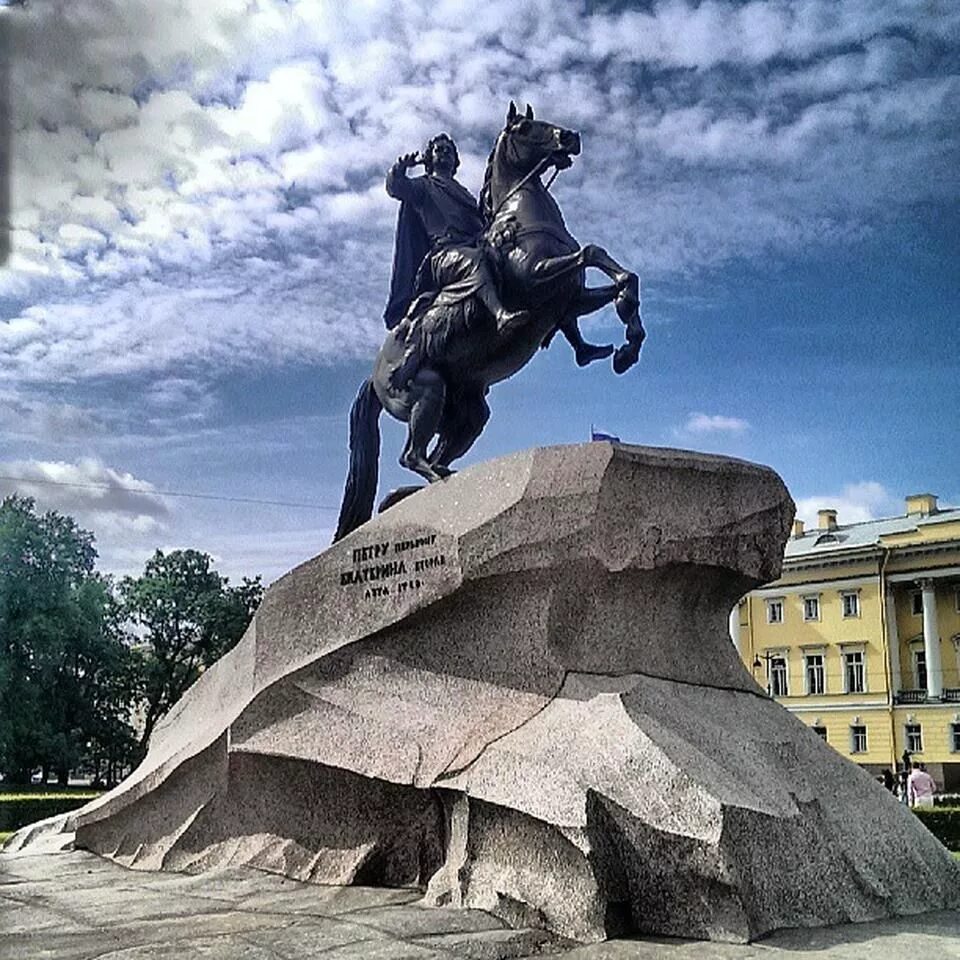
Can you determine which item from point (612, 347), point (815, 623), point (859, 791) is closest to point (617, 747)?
point (859, 791)

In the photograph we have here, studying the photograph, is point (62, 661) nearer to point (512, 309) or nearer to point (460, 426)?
point (460, 426)

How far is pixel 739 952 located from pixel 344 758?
285 cm

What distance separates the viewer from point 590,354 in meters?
9.55

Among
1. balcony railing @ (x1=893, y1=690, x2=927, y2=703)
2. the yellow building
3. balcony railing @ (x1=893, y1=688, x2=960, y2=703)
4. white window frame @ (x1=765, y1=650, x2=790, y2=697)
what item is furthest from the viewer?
white window frame @ (x1=765, y1=650, x2=790, y2=697)

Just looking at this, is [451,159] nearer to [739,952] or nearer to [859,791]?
[859,791]

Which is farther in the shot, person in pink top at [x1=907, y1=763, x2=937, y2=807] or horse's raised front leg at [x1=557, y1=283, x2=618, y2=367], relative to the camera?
person in pink top at [x1=907, y1=763, x2=937, y2=807]

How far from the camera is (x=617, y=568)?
7020 millimetres

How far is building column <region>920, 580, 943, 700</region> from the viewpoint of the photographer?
46.5 m

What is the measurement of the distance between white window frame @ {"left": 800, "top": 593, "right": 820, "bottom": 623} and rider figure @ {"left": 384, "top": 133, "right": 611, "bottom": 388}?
134 ft

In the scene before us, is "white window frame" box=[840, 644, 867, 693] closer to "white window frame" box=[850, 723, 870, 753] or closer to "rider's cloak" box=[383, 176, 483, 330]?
"white window frame" box=[850, 723, 870, 753]

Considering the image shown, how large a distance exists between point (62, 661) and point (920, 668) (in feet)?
107

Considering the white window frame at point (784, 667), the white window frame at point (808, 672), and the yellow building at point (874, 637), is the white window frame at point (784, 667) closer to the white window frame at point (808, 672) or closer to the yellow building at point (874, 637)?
Result: the yellow building at point (874, 637)

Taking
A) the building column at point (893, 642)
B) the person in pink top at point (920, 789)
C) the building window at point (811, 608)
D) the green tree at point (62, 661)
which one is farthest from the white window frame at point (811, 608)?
the person in pink top at point (920, 789)

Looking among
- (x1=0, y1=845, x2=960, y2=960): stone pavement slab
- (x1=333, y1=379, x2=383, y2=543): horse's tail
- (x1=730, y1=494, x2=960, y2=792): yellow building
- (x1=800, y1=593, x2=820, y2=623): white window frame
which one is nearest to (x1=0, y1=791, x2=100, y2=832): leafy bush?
(x1=333, y1=379, x2=383, y2=543): horse's tail
